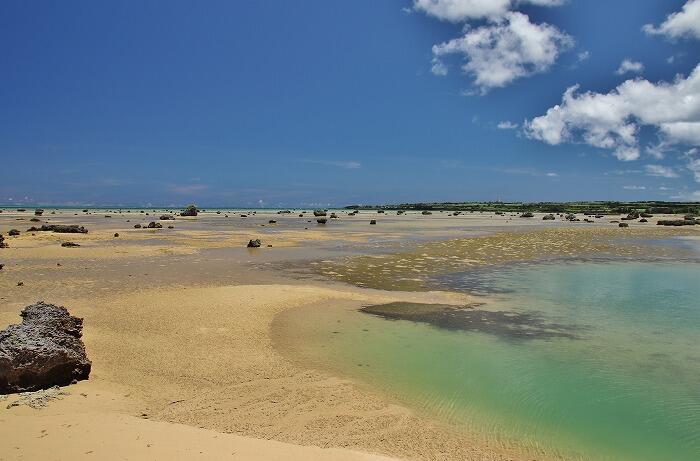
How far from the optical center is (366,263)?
2220 cm

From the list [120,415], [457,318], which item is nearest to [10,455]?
[120,415]

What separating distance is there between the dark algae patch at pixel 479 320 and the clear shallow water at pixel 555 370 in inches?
7.9

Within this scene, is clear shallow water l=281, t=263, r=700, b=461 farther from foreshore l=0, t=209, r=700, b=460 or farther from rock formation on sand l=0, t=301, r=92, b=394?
rock formation on sand l=0, t=301, r=92, b=394

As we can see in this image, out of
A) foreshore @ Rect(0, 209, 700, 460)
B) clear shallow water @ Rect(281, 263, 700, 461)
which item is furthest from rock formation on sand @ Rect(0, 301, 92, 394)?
clear shallow water @ Rect(281, 263, 700, 461)

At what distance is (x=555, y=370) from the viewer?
8.33 metres

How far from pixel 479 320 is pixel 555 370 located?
345 cm

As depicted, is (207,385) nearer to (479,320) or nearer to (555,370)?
(555,370)

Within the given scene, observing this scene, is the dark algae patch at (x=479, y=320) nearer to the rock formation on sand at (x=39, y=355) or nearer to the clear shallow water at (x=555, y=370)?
the clear shallow water at (x=555, y=370)

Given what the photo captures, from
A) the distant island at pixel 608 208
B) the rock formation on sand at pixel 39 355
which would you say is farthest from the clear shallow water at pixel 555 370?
the distant island at pixel 608 208

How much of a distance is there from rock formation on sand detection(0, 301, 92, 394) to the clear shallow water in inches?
150

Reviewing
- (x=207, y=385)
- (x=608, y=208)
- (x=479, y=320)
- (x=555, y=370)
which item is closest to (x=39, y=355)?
(x=207, y=385)

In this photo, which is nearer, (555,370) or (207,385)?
(207,385)

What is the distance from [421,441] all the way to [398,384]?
1.83 meters

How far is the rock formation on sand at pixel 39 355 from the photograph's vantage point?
6625 mm
